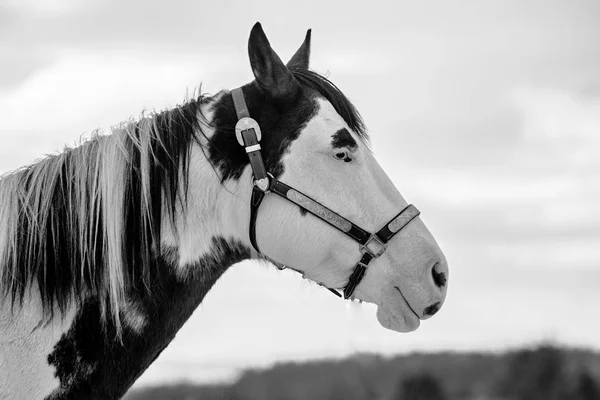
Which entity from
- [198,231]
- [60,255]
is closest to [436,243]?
[198,231]

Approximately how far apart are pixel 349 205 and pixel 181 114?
1.48 metres

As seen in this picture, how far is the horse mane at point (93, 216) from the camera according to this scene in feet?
15.9

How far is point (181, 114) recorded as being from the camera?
5.43 metres

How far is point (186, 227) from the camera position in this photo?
5.07 m

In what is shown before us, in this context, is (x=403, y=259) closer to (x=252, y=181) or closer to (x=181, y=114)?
(x=252, y=181)

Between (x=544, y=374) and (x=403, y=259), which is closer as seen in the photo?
(x=403, y=259)

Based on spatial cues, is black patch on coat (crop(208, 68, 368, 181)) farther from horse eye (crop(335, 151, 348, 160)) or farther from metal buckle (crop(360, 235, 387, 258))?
metal buckle (crop(360, 235, 387, 258))

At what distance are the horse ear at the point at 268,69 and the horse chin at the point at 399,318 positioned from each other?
1.78 metres

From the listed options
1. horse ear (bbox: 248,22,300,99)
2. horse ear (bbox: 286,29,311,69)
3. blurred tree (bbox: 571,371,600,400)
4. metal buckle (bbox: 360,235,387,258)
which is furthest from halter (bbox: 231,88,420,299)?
blurred tree (bbox: 571,371,600,400)

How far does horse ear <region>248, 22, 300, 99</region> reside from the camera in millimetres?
5148

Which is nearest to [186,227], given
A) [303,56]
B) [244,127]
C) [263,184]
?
[263,184]

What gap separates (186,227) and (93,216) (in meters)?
0.65

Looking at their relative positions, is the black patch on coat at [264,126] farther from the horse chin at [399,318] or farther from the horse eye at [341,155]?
the horse chin at [399,318]

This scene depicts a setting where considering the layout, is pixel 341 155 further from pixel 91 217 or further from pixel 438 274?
pixel 91 217
